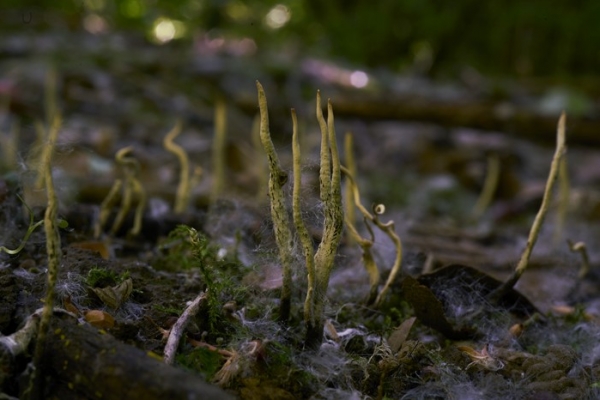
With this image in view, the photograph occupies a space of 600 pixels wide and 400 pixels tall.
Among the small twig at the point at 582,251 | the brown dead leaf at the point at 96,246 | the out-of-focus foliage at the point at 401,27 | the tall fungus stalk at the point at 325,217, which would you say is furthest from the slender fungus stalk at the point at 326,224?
the out-of-focus foliage at the point at 401,27

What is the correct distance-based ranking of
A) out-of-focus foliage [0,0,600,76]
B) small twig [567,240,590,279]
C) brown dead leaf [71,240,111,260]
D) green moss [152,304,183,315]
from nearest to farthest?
green moss [152,304,183,315], brown dead leaf [71,240,111,260], small twig [567,240,590,279], out-of-focus foliage [0,0,600,76]

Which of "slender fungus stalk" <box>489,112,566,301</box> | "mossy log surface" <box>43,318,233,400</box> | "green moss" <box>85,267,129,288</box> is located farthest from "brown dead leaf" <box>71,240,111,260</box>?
"slender fungus stalk" <box>489,112,566,301</box>

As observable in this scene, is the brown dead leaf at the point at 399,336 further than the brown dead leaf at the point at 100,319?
Yes

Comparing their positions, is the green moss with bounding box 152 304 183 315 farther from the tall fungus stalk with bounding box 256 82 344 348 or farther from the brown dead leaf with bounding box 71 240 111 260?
the brown dead leaf with bounding box 71 240 111 260

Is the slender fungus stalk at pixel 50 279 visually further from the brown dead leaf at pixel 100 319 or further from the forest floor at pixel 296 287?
the brown dead leaf at pixel 100 319

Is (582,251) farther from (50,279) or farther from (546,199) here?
(50,279)

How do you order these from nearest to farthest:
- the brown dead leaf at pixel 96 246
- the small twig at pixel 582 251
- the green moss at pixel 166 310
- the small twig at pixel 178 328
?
the small twig at pixel 178 328 → the green moss at pixel 166 310 → the brown dead leaf at pixel 96 246 → the small twig at pixel 582 251
